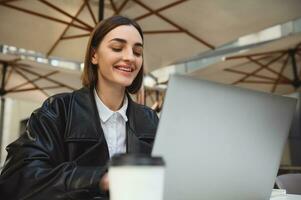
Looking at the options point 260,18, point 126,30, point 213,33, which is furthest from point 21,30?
point 126,30

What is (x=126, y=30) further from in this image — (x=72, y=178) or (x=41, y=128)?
(x=72, y=178)

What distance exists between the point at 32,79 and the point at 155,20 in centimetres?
284

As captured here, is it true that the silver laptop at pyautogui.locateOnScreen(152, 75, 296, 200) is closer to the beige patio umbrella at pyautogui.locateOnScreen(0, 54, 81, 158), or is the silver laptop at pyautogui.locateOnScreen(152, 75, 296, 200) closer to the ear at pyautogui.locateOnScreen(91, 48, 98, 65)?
the ear at pyautogui.locateOnScreen(91, 48, 98, 65)

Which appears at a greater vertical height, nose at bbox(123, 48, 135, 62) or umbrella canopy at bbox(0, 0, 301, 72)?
umbrella canopy at bbox(0, 0, 301, 72)

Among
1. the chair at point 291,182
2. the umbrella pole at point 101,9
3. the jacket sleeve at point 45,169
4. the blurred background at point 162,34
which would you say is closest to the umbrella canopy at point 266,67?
the blurred background at point 162,34

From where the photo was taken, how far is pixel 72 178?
2.33ft

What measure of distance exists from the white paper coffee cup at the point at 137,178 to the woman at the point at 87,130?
0.25 m

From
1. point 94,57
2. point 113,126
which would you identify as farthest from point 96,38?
point 113,126

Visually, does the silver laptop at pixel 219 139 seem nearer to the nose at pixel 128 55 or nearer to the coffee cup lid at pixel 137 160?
the coffee cup lid at pixel 137 160

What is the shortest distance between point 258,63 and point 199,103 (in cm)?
503

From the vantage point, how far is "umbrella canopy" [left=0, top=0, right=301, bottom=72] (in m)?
3.41

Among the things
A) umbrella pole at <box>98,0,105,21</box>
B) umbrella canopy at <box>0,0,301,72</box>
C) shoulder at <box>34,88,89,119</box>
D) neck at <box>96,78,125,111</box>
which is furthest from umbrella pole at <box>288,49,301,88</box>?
shoulder at <box>34,88,89,119</box>

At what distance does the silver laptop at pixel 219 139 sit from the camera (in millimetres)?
605

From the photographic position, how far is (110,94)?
115 centimetres
